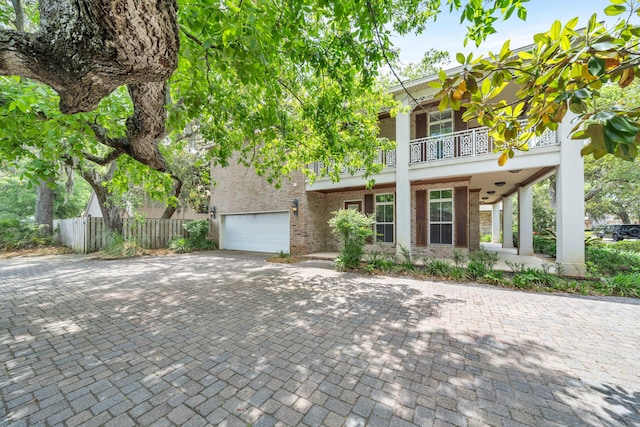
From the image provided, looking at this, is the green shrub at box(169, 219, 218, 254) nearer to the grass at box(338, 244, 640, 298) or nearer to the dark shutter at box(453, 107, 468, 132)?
the grass at box(338, 244, 640, 298)

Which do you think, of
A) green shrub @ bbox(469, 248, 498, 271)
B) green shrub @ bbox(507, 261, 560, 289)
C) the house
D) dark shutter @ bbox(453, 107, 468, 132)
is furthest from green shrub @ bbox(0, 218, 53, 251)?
dark shutter @ bbox(453, 107, 468, 132)

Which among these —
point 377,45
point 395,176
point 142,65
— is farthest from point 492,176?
point 142,65

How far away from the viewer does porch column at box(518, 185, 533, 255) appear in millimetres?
10891

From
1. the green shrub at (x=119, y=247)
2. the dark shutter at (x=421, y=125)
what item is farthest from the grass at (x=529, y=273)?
the green shrub at (x=119, y=247)

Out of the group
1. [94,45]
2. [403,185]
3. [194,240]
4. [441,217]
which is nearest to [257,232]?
[194,240]

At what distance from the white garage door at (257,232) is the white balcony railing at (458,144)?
6573 millimetres

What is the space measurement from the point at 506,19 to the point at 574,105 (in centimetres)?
235

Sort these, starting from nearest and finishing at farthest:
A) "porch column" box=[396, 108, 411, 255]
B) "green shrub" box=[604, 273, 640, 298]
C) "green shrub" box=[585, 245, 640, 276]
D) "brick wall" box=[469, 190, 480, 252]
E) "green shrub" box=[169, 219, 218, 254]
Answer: "green shrub" box=[604, 273, 640, 298]
"green shrub" box=[585, 245, 640, 276]
"porch column" box=[396, 108, 411, 255]
"brick wall" box=[469, 190, 480, 252]
"green shrub" box=[169, 219, 218, 254]

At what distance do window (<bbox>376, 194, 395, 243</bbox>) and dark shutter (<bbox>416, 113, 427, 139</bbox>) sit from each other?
2.75 meters

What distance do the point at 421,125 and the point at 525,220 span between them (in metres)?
6.37

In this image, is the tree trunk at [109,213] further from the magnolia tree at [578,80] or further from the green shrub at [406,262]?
the magnolia tree at [578,80]

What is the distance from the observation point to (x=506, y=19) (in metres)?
2.99

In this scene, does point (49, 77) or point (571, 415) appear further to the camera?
point (49, 77)

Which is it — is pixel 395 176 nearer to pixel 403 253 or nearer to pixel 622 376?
pixel 403 253
